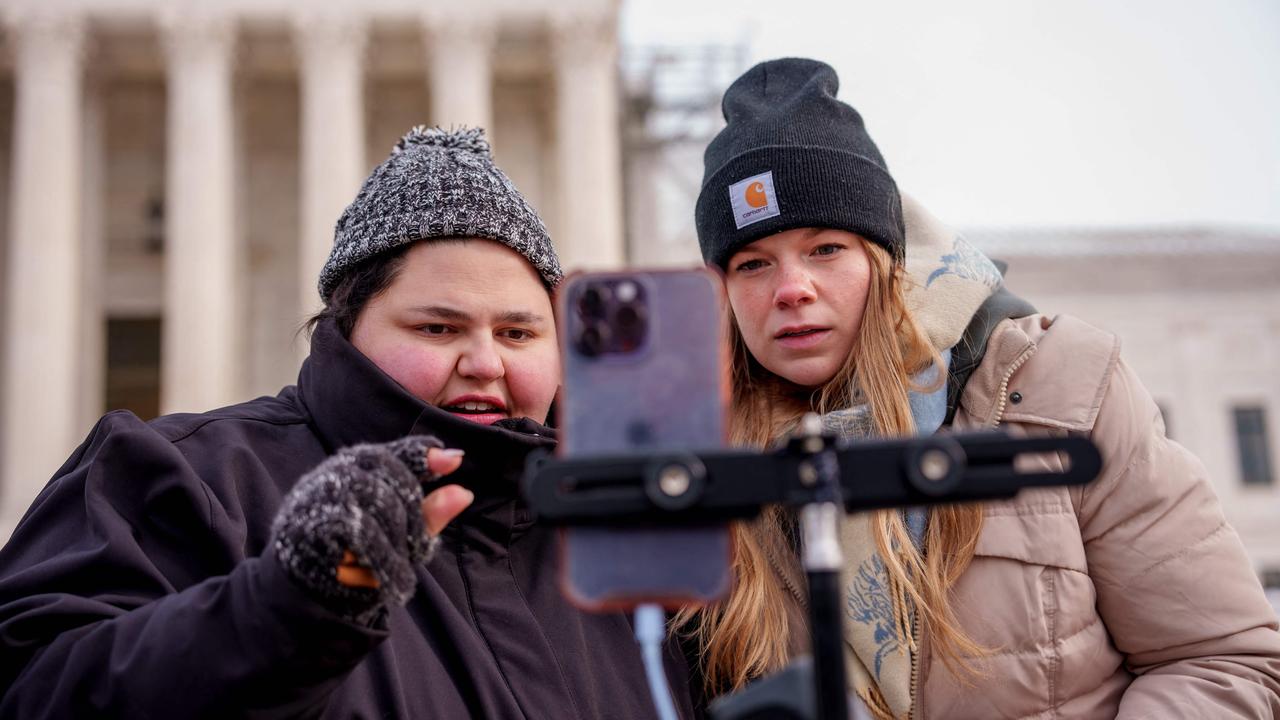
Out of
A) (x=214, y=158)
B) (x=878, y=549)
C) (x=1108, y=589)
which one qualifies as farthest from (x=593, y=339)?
(x=214, y=158)

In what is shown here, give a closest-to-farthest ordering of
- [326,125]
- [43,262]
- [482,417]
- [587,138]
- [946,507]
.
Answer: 1. [482,417]
2. [946,507]
3. [43,262]
4. [326,125]
5. [587,138]

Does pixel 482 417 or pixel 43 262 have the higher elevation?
pixel 43 262

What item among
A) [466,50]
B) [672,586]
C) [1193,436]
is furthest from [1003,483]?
[1193,436]

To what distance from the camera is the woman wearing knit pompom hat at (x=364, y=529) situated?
1.68 meters

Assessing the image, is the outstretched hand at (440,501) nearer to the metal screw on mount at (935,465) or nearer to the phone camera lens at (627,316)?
the phone camera lens at (627,316)

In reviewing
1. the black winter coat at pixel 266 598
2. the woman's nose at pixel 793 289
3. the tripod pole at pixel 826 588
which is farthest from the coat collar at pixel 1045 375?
the tripod pole at pixel 826 588

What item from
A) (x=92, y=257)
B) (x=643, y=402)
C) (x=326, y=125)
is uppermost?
(x=326, y=125)

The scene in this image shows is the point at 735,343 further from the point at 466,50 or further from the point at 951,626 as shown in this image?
the point at 466,50

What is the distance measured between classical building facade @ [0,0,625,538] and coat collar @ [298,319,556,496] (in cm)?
2098

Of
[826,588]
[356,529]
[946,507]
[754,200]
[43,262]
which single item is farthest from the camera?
[43,262]

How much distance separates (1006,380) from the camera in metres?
2.99

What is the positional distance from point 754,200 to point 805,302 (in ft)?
1.23

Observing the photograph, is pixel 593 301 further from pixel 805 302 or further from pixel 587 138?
pixel 587 138

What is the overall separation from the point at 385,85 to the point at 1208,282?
2506 cm
